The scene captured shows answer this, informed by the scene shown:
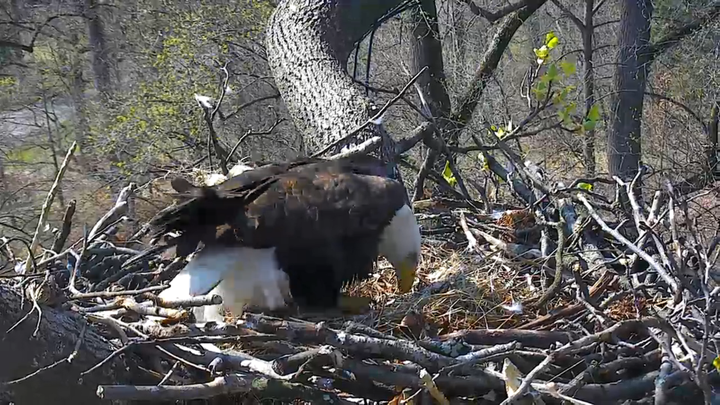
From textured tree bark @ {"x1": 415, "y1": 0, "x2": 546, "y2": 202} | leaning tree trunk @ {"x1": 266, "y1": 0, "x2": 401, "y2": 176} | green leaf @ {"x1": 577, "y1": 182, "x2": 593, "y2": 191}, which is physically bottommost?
green leaf @ {"x1": 577, "y1": 182, "x2": 593, "y2": 191}

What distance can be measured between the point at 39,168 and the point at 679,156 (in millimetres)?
6825

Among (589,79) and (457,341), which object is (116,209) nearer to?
(457,341)

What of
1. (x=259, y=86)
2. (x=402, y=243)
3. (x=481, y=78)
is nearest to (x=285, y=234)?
(x=402, y=243)

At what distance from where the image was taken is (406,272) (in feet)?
8.47

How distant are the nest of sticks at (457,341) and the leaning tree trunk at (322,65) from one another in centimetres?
85

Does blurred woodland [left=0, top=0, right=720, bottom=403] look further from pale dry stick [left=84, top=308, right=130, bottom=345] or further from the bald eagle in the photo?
pale dry stick [left=84, top=308, right=130, bottom=345]

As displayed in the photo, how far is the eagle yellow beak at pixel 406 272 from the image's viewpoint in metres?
2.55

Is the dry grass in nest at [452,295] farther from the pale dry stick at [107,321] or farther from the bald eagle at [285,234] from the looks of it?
the pale dry stick at [107,321]

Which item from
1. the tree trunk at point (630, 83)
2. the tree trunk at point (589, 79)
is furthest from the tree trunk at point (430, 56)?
the tree trunk at point (630, 83)

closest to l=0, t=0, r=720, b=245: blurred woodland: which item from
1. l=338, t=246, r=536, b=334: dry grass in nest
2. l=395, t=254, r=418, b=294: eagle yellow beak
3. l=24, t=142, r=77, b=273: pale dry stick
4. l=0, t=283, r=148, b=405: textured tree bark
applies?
l=338, t=246, r=536, b=334: dry grass in nest

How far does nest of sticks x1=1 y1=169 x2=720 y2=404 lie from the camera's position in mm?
1736

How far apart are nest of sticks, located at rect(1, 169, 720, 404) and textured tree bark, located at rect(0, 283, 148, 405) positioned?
0.04m

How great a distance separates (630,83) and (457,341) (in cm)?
546

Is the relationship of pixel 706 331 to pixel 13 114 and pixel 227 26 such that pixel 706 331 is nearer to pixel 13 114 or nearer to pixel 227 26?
pixel 227 26
